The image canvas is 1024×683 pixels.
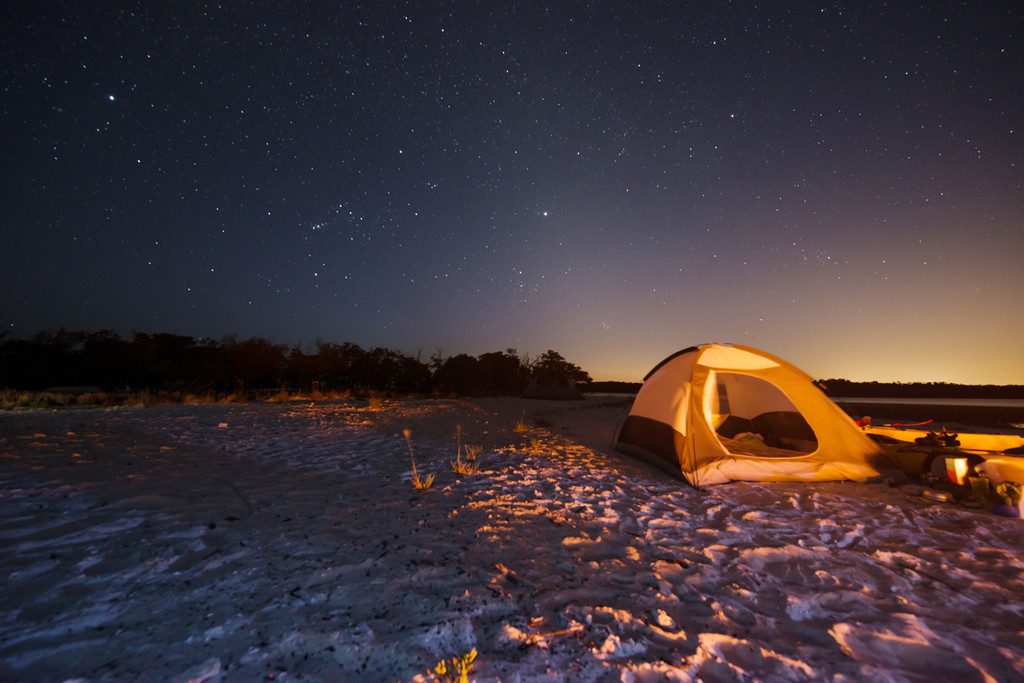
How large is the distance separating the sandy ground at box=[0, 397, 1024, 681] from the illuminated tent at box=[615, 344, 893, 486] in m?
0.42

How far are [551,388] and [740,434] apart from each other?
1427 cm

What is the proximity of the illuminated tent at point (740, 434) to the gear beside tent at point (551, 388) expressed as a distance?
1408cm

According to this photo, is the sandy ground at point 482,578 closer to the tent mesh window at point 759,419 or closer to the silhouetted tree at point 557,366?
the tent mesh window at point 759,419

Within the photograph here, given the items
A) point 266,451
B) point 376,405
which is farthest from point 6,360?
point 266,451

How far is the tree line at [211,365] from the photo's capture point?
1934 cm

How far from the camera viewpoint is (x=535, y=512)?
372 centimetres

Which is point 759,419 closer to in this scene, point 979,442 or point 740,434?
point 740,434

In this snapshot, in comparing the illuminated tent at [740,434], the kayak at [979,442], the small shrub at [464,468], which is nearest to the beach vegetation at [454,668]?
the small shrub at [464,468]

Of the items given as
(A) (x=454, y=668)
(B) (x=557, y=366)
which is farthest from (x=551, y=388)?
(A) (x=454, y=668)

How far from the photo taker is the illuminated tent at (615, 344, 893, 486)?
5.03 m

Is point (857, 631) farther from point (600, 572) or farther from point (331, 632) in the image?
point (331, 632)

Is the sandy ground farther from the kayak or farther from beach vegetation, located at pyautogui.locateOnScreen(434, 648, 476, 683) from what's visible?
the kayak

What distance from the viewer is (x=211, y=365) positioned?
21.8 m

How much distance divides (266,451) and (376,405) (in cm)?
659
